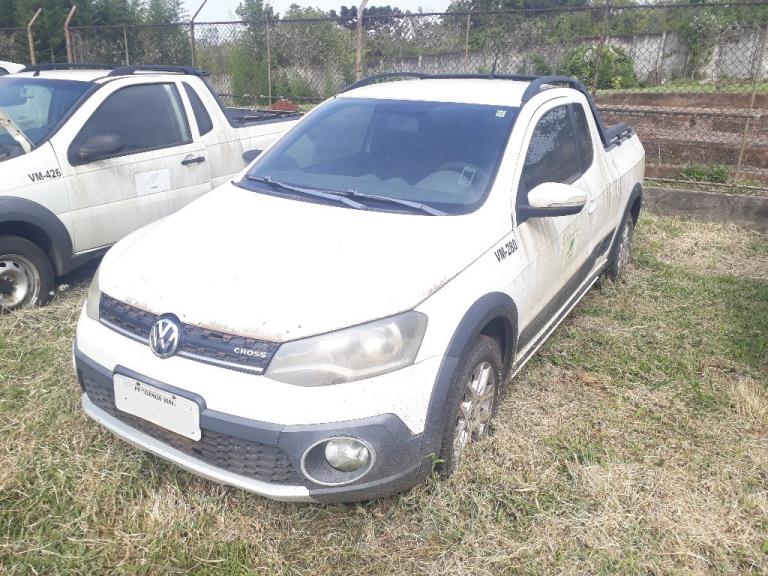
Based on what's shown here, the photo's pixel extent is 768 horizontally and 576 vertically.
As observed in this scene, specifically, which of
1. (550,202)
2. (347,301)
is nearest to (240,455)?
(347,301)

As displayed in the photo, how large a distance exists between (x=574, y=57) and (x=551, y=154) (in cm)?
788

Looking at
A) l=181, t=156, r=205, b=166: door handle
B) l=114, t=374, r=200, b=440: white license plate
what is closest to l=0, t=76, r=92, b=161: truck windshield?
l=181, t=156, r=205, b=166: door handle

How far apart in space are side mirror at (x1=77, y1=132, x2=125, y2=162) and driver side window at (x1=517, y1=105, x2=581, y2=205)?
9.33 ft

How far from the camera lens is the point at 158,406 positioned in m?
2.39

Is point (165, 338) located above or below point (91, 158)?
below

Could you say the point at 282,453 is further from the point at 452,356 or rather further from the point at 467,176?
the point at 467,176

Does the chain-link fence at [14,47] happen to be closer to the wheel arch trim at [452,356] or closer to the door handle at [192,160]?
the door handle at [192,160]

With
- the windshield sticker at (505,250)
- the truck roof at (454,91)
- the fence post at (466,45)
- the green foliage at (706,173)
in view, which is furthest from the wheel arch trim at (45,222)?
the green foliage at (706,173)

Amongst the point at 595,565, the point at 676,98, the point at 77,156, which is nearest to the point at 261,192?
the point at 77,156

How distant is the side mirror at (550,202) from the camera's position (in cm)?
308

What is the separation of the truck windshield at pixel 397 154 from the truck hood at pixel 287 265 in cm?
22

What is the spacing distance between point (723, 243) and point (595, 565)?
16.9 feet

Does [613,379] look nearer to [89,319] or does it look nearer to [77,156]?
[89,319]

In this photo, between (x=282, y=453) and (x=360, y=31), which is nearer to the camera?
(x=282, y=453)
